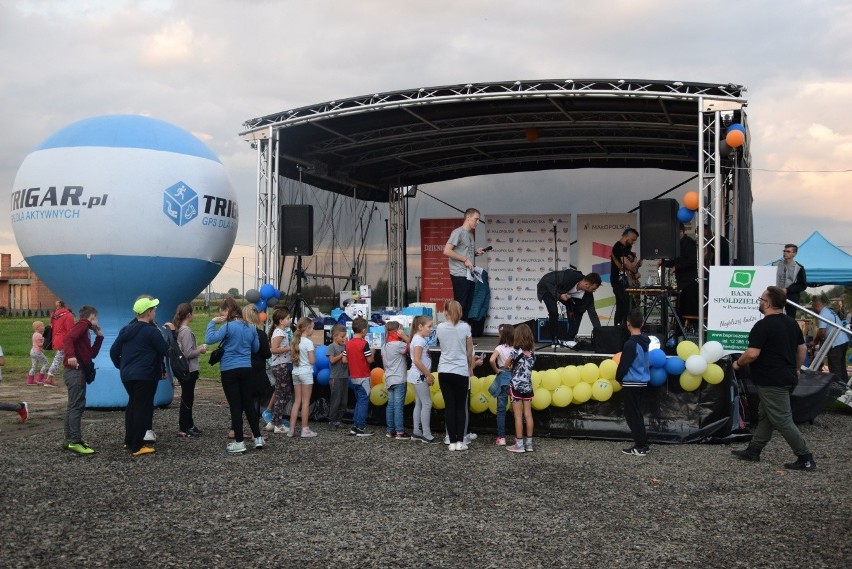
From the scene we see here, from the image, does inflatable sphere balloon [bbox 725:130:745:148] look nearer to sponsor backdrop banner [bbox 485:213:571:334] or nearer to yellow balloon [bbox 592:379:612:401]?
yellow balloon [bbox 592:379:612:401]

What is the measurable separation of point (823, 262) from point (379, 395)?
10.7 m

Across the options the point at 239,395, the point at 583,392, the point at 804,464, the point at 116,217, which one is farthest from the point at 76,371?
the point at 804,464

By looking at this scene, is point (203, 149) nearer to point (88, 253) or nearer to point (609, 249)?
point (88, 253)

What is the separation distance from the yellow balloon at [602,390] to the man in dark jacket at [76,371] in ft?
16.4

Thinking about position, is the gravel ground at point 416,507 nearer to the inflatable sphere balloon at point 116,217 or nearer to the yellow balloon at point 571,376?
the yellow balloon at point 571,376

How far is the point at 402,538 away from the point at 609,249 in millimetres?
10932

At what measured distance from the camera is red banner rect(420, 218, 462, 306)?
16.0m

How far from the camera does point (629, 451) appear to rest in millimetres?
7480

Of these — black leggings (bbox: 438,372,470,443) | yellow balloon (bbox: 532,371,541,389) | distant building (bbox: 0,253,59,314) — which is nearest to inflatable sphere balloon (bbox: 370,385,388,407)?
black leggings (bbox: 438,372,470,443)

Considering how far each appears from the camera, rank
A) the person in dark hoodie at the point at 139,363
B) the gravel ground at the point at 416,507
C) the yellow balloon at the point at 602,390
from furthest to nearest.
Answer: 1. the yellow balloon at the point at 602,390
2. the person in dark hoodie at the point at 139,363
3. the gravel ground at the point at 416,507

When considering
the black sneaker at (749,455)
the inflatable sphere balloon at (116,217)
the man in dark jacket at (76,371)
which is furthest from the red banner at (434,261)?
the man in dark jacket at (76,371)

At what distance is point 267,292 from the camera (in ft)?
36.0

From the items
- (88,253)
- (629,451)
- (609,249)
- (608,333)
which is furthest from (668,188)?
(88,253)

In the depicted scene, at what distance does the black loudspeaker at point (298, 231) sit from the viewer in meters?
11.5
